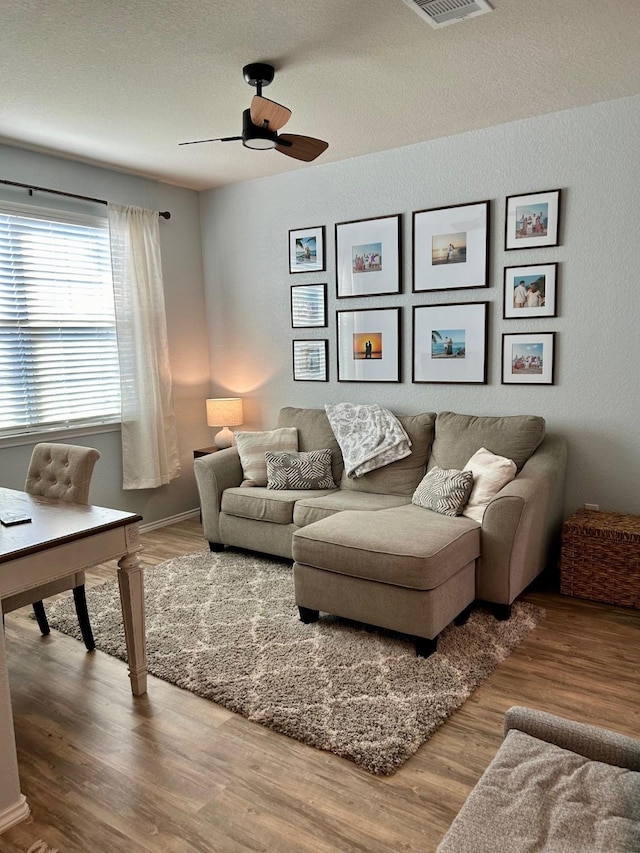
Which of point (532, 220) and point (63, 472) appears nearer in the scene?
point (63, 472)

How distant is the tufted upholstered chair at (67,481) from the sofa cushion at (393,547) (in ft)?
3.44

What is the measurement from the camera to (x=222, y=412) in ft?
16.7

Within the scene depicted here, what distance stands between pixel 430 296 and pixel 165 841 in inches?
134

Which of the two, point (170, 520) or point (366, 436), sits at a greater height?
point (366, 436)

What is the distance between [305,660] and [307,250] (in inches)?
122

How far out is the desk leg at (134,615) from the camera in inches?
98.0

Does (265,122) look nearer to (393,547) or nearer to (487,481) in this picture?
(393,547)

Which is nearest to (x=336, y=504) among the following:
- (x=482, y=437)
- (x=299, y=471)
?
(x=299, y=471)

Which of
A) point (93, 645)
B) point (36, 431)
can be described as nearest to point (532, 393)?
point (93, 645)

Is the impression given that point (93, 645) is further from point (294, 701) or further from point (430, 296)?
point (430, 296)

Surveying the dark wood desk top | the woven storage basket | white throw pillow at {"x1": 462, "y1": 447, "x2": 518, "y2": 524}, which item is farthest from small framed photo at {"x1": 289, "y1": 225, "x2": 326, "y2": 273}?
the dark wood desk top

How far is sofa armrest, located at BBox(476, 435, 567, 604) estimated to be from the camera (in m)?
3.11

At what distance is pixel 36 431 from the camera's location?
4164mm

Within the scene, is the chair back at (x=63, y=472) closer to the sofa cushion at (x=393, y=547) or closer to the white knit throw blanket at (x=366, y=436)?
the sofa cushion at (x=393, y=547)
